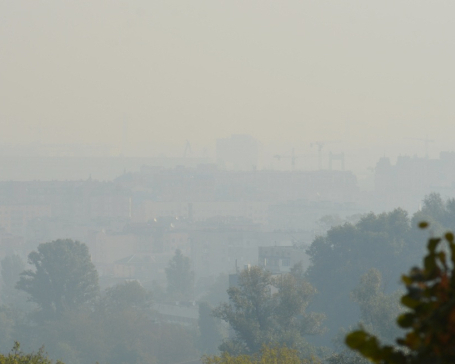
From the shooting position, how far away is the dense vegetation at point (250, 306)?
28.1 metres

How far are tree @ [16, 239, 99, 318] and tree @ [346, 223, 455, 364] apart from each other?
48.3m

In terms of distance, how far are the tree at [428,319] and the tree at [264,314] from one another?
24.0 meters

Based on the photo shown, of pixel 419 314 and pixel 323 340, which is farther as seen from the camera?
pixel 323 340

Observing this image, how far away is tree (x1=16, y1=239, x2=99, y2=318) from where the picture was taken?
50.1 meters

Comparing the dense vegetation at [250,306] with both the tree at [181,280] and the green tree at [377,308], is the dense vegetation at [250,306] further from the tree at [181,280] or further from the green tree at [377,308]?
the tree at [181,280]

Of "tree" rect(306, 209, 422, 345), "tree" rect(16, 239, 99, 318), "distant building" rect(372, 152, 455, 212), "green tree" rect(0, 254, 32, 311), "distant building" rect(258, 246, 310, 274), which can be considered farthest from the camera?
"distant building" rect(372, 152, 455, 212)

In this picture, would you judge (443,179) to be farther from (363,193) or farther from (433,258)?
(433,258)

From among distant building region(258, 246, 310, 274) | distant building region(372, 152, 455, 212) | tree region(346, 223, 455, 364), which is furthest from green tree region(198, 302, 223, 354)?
distant building region(372, 152, 455, 212)

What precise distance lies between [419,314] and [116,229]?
13301cm

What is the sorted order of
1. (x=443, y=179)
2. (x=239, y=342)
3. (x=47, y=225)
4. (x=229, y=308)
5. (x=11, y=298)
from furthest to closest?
(x=443, y=179)
(x=47, y=225)
(x=11, y=298)
(x=229, y=308)
(x=239, y=342)

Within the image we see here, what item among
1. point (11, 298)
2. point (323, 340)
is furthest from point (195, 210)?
point (323, 340)

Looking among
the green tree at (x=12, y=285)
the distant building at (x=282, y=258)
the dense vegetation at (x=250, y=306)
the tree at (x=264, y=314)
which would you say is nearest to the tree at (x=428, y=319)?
the dense vegetation at (x=250, y=306)

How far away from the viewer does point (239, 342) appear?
26188 millimetres

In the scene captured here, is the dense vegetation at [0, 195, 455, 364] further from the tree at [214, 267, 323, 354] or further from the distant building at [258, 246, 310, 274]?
the distant building at [258, 246, 310, 274]
